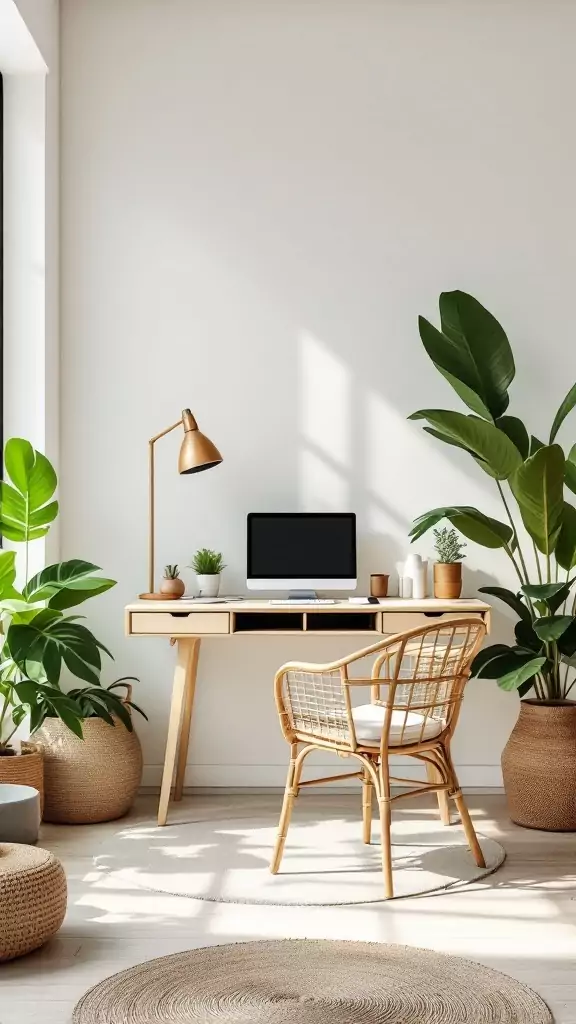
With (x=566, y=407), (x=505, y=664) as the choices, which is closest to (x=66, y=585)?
(x=505, y=664)

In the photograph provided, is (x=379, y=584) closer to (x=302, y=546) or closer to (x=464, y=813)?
(x=302, y=546)

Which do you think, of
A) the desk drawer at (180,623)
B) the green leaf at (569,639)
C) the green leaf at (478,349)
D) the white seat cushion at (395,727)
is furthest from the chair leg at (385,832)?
the green leaf at (478,349)

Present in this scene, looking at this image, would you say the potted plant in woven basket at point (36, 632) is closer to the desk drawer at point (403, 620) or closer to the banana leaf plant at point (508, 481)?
the desk drawer at point (403, 620)

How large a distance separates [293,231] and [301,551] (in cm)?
133

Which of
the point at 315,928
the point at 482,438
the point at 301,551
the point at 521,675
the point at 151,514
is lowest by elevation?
the point at 315,928

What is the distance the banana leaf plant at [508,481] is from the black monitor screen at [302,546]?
1.42 feet

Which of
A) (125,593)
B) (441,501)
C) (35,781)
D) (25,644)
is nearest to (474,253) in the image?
(441,501)

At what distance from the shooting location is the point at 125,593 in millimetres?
4340

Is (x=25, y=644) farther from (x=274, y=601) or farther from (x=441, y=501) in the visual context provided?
(x=441, y=501)

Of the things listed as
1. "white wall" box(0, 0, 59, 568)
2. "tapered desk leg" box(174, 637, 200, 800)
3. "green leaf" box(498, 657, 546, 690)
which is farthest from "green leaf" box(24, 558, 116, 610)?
"green leaf" box(498, 657, 546, 690)

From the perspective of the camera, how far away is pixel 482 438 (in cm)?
370

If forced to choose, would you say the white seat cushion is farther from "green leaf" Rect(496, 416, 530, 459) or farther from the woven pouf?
"green leaf" Rect(496, 416, 530, 459)

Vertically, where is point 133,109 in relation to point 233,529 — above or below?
above

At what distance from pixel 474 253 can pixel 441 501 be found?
1041 millimetres
